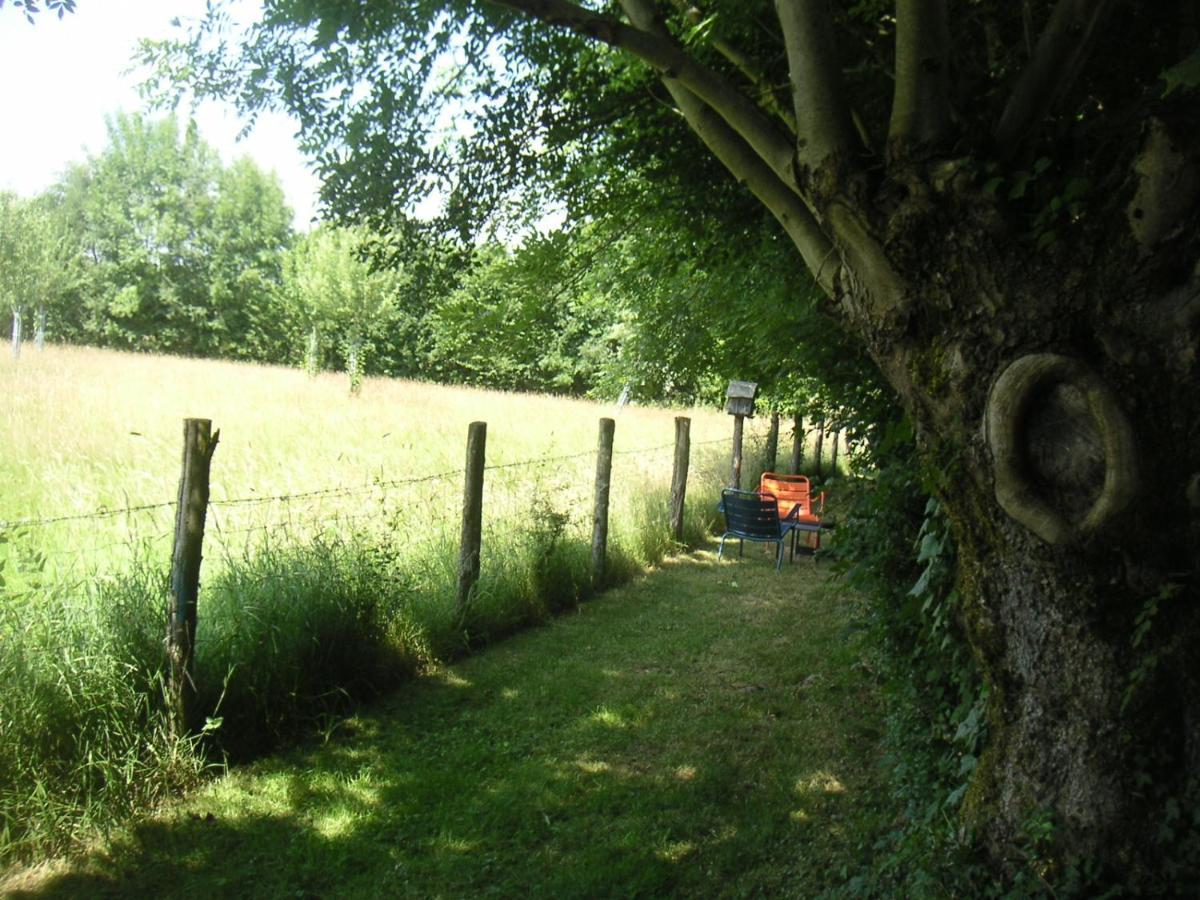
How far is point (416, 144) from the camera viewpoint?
515 centimetres

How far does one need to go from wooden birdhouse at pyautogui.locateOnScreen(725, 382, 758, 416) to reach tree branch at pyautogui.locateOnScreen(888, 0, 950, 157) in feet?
32.4

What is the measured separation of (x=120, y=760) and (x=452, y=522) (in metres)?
4.23

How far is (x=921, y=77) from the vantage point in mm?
2984

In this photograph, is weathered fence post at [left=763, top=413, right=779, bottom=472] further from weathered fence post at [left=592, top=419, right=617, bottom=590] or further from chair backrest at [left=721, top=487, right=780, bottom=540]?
weathered fence post at [left=592, top=419, right=617, bottom=590]

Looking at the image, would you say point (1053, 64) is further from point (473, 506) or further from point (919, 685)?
point (473, 506)

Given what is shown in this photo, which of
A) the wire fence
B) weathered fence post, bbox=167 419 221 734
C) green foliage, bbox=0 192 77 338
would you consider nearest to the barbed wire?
the wire fence

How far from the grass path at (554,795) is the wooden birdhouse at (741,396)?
6380mm

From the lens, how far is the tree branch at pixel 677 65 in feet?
10.6

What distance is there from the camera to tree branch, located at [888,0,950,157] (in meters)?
2.96

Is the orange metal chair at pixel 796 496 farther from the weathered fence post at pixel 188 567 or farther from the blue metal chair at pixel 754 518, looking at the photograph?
the weathered fence post at pixel 188 567

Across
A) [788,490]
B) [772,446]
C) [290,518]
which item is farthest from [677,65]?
[772,446]

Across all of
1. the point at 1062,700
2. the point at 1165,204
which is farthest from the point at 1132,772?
the point at 1165,204

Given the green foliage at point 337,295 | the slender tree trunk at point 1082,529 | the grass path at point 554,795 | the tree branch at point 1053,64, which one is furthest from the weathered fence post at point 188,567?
the green foliage at point 337,295

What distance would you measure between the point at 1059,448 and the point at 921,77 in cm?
133
